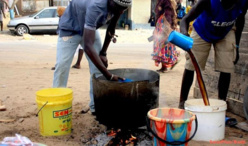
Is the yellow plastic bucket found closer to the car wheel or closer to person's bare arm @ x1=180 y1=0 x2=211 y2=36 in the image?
person's bare arm @ x1=180 y1=0 x2=211 y2=36

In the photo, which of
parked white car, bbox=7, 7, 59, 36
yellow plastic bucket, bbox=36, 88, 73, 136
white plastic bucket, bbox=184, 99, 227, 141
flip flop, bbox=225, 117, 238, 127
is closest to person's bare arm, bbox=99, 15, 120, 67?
yellow plastic bucket, bbox=36, 88, 73, 136

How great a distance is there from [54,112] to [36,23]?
13701 mm

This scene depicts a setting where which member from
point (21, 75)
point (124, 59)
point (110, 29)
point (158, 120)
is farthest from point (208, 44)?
point (124, 59)

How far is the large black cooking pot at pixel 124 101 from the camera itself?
9.43 feet

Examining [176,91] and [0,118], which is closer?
[0,118]

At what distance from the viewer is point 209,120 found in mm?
3023

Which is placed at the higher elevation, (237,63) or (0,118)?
(237,63)

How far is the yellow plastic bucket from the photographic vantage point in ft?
10.2

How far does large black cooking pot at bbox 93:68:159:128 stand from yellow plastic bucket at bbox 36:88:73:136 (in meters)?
0.38

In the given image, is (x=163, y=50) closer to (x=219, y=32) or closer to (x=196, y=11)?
(x=219, y=32)

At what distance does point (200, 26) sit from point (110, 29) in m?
1.06

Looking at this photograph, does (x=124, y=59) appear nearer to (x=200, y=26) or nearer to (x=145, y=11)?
(x=200, y=26)

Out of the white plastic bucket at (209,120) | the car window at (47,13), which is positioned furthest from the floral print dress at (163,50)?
the car window at (47,13)

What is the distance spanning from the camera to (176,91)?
5.19 metres
